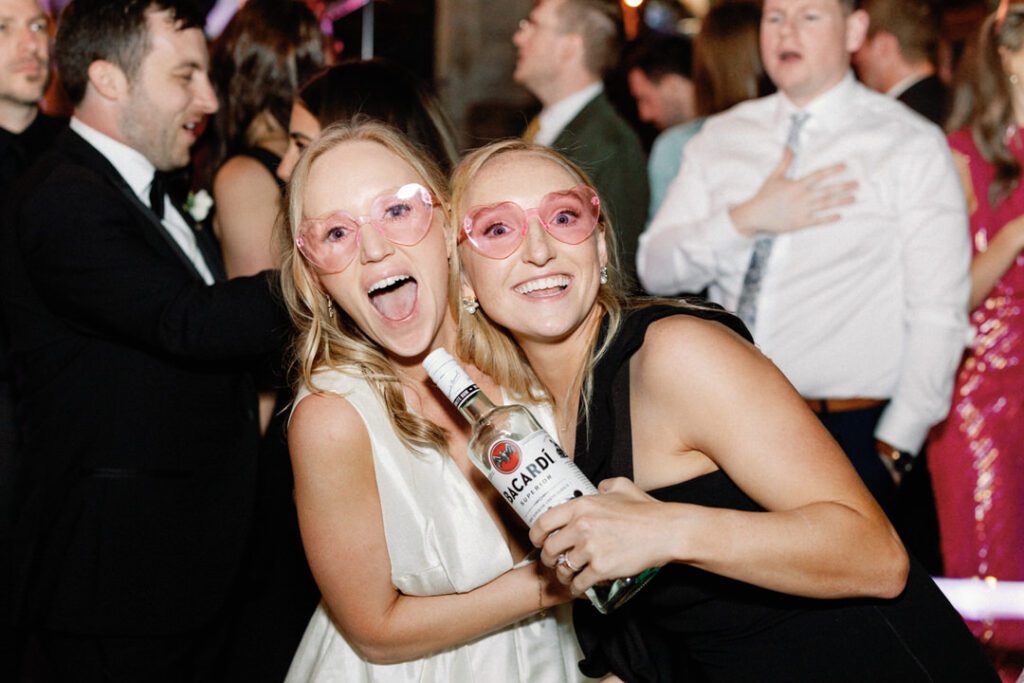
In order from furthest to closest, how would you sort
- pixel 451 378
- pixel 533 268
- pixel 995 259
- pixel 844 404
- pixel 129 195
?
pixel 995 259
pixel 844 404
pixel 129 195
pixel 533 268
pixel 451 378

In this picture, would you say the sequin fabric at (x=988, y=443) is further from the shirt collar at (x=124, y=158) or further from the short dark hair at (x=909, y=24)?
the shirt collar at (x=124, y=158)

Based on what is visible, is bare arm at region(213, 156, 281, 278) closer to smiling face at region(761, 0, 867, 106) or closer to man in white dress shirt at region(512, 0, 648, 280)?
man in white dress shirt at region(512, 0, 648, 280)

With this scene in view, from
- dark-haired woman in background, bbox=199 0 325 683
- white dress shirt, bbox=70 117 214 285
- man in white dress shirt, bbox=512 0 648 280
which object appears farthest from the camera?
man in white dress shirt, bbox=512 0 648 280

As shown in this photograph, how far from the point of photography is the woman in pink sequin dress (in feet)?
10.3

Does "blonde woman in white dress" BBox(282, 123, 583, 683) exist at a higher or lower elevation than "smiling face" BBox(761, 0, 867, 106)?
lower

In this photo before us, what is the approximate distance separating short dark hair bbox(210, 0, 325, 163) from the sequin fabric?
83.9 inches

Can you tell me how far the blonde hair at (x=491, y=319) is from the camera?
5.91ft

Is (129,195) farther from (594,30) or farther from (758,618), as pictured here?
(594,30)

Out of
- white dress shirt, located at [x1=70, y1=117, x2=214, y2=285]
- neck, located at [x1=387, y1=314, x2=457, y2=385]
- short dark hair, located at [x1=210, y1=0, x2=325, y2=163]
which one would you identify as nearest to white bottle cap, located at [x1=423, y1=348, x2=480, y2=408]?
neck, located at [x1=387, y1=314, x2=457, y2=385]

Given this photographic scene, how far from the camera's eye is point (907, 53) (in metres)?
3.60

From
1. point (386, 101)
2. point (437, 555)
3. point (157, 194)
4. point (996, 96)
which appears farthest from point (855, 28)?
point (437, 555)

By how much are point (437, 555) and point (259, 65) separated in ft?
6.58

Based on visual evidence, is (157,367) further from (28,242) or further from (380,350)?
(380,350)

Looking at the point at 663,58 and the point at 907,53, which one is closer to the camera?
the point at 907,53
